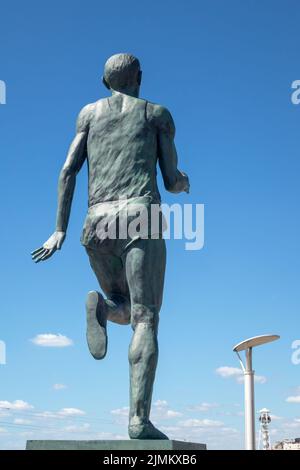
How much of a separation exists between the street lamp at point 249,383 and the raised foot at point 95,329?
11.1 metres

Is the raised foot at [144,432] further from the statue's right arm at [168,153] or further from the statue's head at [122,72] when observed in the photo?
the statue's head at [122,72]

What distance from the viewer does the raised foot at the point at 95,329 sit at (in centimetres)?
657

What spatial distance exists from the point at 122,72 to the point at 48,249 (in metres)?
1.85

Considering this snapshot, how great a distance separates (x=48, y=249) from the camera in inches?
277

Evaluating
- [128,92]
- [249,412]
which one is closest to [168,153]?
[128,92]

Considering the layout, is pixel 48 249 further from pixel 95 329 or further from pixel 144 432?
pixel 144 432

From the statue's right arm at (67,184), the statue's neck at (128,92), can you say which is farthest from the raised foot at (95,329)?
the statue's neck at (128,92)

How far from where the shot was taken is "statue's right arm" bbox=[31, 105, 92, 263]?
705 cm

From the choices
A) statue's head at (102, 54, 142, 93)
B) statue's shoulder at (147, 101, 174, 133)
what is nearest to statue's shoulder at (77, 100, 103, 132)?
statue's head at (102, 54, 142, 93)

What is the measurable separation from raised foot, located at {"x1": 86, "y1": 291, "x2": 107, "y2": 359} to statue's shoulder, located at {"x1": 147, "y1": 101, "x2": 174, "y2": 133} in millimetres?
1725
